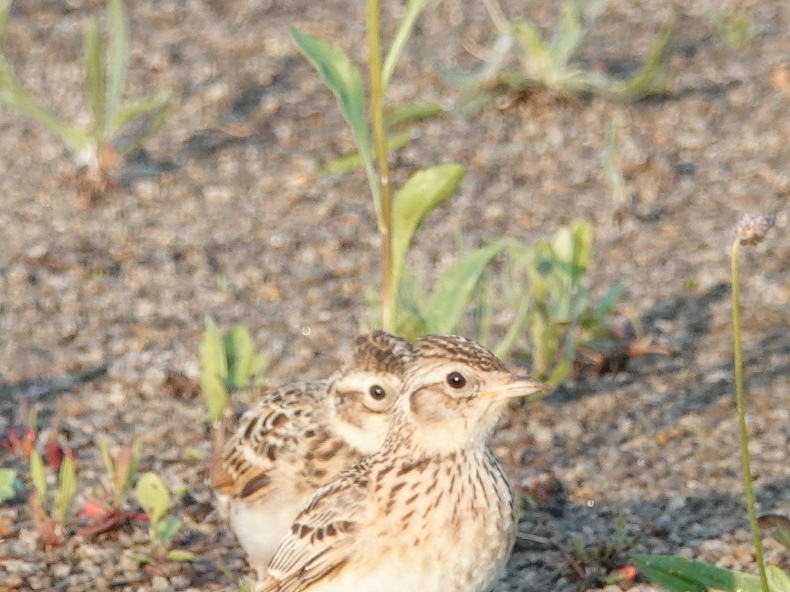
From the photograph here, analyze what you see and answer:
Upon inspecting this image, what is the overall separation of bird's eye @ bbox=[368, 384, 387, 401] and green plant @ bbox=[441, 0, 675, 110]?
378 cm

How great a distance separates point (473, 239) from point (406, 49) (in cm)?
244

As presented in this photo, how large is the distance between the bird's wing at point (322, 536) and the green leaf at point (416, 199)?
1344 mm

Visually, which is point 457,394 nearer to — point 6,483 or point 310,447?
point 310,447

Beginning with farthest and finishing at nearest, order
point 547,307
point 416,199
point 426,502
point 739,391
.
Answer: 1. point 547,307
2. point 416,199
3. point 426,502
4. point 739,391

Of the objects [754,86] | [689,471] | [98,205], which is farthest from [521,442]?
[754,86]

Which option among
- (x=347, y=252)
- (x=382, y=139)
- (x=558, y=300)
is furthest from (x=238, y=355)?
(x=347, y=252)

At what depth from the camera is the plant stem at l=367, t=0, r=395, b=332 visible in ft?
18.0

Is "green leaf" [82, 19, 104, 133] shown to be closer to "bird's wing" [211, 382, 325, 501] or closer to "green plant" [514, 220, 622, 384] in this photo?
"green plant" [514, 220, 622, 384]

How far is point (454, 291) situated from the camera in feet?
19.6

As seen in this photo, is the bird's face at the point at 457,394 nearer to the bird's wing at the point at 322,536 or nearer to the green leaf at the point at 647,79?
the bird's wing at the point at 322,536

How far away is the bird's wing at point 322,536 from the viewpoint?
14.9ft

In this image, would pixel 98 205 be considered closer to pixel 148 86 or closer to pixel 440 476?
pixel 148 86

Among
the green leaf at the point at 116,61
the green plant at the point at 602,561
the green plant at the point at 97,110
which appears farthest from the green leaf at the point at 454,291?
the green leaf at the point at 116,61

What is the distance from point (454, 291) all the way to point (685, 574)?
1.75m
